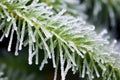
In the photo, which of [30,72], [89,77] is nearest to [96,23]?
[30,72]

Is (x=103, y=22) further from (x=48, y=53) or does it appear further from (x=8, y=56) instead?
(x=48, y=53)

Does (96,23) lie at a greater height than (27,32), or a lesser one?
lesser

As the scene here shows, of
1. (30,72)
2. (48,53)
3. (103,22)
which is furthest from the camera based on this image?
(103,22)

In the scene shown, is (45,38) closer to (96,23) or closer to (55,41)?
(55,41)

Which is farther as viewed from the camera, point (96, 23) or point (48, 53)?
point (96, 23)

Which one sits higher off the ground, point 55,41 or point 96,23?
point 55,41

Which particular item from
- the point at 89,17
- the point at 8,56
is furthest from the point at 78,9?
the point at 8,56

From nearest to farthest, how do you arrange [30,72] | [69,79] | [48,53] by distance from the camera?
[48,53], [69,79], [30,72]

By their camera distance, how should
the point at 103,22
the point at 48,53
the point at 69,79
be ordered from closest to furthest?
1. the point at 48,53
2. the point at 69,79
3. the point at 103,22

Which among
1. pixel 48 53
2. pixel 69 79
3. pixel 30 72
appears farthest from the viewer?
pixel 30 72
